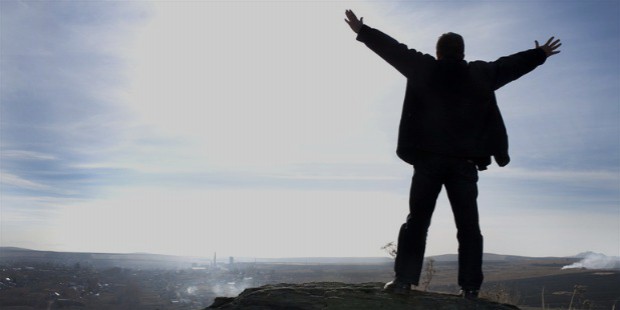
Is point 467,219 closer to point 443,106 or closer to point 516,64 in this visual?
point 443,106

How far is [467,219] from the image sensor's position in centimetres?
458

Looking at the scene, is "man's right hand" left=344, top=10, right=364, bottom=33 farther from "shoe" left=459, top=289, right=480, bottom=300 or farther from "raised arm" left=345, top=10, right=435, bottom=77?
"shoe" left=459, top=289, right=480, bottom=300

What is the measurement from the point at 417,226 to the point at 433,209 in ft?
0.72

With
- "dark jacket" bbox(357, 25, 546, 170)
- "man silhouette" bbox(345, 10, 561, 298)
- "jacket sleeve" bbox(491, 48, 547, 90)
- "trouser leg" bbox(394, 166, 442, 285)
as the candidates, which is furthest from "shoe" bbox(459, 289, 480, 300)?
"jacket sleeve" bbox(491, 48, 547, 90)

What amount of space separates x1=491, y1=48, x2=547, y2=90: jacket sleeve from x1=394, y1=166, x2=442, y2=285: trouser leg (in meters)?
1.12

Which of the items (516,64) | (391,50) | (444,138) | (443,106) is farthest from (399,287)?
(516,64)

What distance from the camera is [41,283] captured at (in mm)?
79125

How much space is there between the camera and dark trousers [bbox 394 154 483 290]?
179 inches

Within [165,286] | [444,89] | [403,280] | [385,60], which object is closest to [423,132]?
[444,89]

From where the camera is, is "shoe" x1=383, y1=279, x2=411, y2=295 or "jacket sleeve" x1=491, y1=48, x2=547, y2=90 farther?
"jacket sleeve" x1=491, y1=48, x2=547, y2=90

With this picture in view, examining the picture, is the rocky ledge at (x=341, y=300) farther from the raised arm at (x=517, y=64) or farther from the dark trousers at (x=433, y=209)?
the raised arm at (x=517, y=64)

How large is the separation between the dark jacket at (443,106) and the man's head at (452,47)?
0.09 meters

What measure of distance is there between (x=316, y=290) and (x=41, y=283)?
87.5 m

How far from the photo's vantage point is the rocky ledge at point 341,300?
412cm
